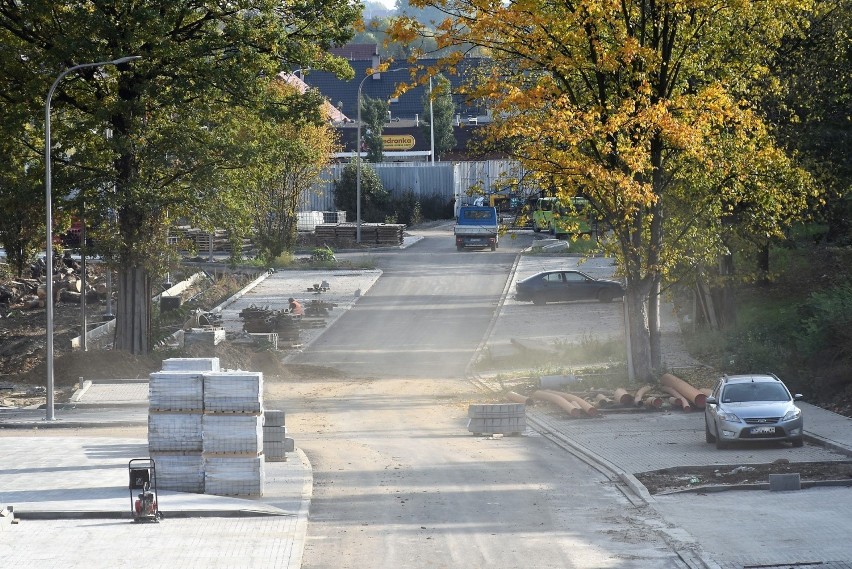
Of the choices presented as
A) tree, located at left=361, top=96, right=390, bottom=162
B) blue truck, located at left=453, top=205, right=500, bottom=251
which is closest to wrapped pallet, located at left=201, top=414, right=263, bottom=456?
blue truck, located at left=453, top=205, right=500, bottom=251

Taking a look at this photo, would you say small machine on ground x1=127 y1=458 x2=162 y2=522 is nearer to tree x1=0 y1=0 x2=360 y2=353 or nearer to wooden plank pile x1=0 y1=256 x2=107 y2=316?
tree x1=0 y1=0 x2=360 y2=353

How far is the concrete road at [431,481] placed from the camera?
14117 millimetres

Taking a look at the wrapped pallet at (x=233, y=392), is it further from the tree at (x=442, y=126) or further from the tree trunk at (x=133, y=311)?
the tree at (x=442, y=126)

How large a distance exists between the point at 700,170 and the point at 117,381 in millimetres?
16339

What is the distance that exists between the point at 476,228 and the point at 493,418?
125 feet

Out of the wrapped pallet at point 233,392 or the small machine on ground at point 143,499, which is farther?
the wrapped pallet at point 233,392

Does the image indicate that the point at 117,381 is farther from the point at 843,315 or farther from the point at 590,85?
the point at 843,315

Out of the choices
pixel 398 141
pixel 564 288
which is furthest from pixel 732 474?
pixel 398 141

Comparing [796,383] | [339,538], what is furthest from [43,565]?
[796,383]

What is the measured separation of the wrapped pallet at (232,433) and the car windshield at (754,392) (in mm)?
9186

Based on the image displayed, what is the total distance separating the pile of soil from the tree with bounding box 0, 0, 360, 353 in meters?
17.3

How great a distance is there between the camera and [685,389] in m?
26.3

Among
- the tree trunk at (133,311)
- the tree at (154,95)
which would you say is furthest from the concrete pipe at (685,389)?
the tree trunk at (133,311)

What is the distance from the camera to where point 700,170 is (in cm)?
2788
